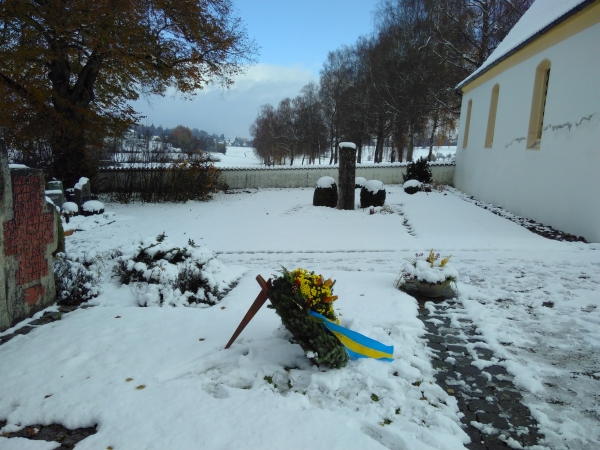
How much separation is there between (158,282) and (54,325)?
1.37 m

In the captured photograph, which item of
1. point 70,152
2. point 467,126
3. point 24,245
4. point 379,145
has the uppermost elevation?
point 379,145

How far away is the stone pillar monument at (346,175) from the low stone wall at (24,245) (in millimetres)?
9121

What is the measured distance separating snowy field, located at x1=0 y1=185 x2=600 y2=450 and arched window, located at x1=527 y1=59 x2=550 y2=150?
16.6 ft

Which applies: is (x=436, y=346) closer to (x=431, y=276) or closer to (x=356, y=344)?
(x=356, y=344)

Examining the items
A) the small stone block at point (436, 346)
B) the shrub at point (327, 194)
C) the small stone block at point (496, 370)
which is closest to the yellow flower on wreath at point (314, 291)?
the small stone block at point (436, 346)

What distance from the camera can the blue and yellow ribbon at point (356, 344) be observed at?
3315mm

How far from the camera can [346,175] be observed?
12742 mm

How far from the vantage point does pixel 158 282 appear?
546cm

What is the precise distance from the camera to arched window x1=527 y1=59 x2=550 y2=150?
Answer: 420 inches

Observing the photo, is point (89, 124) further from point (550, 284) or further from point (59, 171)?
point (550, 284)

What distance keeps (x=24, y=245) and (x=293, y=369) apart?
10.5 ft

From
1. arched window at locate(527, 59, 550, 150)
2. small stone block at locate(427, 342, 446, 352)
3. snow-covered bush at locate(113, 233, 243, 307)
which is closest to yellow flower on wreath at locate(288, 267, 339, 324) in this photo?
small stone block at locate(427, 342, 446, 352)

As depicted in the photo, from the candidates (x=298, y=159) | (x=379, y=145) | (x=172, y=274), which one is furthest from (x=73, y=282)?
(x=298, y=159)

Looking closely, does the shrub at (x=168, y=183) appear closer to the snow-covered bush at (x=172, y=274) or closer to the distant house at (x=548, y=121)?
the snow-covered bush at (x=172, y=274)
